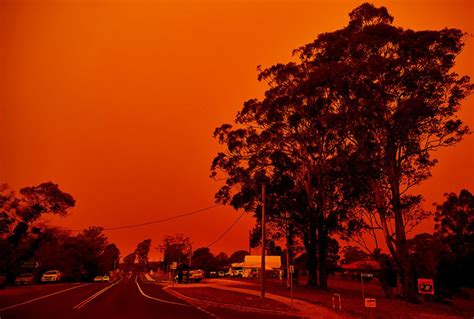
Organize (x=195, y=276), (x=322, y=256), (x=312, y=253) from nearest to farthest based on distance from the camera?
(x=322, y=256) < (x=312, y=253) < (x=195, y=276)

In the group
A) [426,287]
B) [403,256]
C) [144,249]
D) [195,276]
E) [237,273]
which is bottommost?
[195,276]

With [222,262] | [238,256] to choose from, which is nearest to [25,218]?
[222,262]

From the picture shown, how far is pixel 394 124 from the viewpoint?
27.0m

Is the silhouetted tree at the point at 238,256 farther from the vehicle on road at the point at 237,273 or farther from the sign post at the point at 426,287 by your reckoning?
the sign post at the point at 426,287

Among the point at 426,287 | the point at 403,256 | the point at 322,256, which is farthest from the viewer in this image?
the point at 322,256

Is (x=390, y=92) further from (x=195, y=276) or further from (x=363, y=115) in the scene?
(x=195, y=276)

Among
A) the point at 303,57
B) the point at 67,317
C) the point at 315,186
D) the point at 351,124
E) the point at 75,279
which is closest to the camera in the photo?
the point at 67,317

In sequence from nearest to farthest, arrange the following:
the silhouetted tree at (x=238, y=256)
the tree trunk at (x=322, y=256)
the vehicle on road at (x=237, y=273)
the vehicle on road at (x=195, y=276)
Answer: the tree trunk at (x=322, y=256) → the vehicle on road at (x=195, y=276) → the vehicle on road at (x=237, y=273) → the silhouetted tree at (x=238, y=256)

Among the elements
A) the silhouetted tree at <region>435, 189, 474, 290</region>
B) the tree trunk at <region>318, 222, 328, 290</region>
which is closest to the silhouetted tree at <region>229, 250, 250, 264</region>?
the silhouetted tree at <region>435, 189, 474, 290</region>

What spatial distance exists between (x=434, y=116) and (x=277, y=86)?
1286 centimetres

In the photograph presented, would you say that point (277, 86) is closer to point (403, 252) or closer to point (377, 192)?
point (377, 192)

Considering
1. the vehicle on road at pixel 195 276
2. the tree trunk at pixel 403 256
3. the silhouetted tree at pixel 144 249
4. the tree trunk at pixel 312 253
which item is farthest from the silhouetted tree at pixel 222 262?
the tree trunk at pixel 403 256

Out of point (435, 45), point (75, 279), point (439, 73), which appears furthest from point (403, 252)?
point (75, 279)

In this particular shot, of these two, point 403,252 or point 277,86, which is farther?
point 277,86
